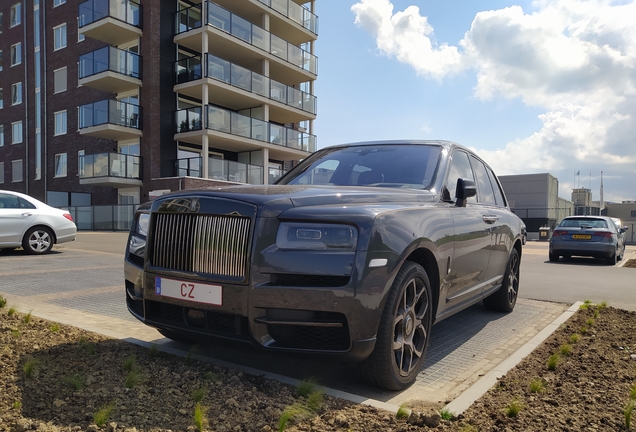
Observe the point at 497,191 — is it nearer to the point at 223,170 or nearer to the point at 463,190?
the point at 463,190

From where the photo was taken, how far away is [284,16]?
3131cm

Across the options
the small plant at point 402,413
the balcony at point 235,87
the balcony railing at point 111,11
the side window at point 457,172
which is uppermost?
the balcony railing at point 111,11

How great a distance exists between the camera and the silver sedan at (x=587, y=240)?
1423 centimetres

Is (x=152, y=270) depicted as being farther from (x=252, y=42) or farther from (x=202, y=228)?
(x=252, y=42)

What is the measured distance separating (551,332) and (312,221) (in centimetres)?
320

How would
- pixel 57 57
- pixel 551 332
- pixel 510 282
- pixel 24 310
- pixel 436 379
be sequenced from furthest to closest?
pixel 57 57 < pixel 510 282 < pixel 24 310 < pixel 551 332 < pixel 436 379

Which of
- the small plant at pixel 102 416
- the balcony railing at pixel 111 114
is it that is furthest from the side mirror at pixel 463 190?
the balcony railing at pixel 111 114

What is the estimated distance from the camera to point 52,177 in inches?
1297

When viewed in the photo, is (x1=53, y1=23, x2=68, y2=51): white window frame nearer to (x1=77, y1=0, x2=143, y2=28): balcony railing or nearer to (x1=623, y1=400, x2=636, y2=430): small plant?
(x1=77, y1=0, x2=143, y2=28): balcony railing

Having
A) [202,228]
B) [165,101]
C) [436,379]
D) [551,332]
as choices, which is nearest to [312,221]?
[202,228]

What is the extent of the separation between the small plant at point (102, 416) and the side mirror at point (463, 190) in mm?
3097

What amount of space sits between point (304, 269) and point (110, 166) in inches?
997

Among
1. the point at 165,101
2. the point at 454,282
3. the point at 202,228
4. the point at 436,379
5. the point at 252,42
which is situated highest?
the point at 252,42

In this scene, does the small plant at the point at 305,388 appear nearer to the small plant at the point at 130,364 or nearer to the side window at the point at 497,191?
the small plant at the point at 130,364
